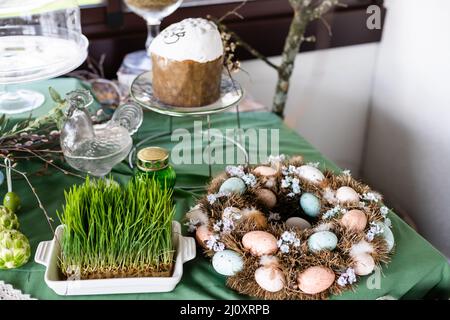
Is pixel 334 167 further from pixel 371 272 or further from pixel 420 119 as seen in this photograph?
pixel 420 119

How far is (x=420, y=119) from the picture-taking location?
4.73 ft

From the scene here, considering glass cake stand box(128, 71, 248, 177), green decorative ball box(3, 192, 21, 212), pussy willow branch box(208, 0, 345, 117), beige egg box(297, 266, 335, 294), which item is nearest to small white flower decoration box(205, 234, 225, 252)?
beige egg box(297, 266, 335, 294)

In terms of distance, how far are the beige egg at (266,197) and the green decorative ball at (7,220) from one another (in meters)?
0.35

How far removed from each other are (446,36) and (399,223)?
66 centimetres

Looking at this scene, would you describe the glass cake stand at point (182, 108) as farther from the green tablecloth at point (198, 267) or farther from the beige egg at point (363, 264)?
the beige egg at point (363, 264)

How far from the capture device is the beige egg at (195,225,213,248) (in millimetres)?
759

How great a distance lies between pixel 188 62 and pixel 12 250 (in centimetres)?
38

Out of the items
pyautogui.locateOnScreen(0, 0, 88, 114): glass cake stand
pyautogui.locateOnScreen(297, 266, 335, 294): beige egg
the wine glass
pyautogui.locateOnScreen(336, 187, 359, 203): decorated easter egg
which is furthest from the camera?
the wine glass

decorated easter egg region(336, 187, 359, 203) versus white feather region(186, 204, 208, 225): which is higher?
decorated easter egg region(336, 187, 359, 203)

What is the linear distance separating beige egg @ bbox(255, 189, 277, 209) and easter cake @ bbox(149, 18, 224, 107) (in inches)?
7.2

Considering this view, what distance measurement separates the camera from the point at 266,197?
0.83 meters

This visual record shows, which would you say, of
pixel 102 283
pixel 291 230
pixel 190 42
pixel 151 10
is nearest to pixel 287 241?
pixel 291 230

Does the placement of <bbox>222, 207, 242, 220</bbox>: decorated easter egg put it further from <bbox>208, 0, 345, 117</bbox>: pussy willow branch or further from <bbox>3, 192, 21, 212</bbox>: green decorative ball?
<bbox>208, 0, 345, 117</bbox>: pussy willow branch
